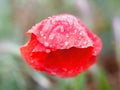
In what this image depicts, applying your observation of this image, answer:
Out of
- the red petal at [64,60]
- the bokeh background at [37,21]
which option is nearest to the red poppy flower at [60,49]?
the red petal at [64,60]

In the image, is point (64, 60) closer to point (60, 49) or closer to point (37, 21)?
point (60, 49)

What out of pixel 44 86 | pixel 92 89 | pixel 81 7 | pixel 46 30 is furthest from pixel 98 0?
pixel 46 30

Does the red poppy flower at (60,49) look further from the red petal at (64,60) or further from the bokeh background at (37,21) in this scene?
the bokeh background at (37,21)

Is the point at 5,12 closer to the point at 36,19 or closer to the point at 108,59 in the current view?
the point at 36,19

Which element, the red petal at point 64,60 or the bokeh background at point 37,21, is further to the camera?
the bokeh background at point 37,21

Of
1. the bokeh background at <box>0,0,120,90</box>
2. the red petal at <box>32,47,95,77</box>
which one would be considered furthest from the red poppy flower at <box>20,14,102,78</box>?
the bokeh background at <box>0,0,120,90</box>
